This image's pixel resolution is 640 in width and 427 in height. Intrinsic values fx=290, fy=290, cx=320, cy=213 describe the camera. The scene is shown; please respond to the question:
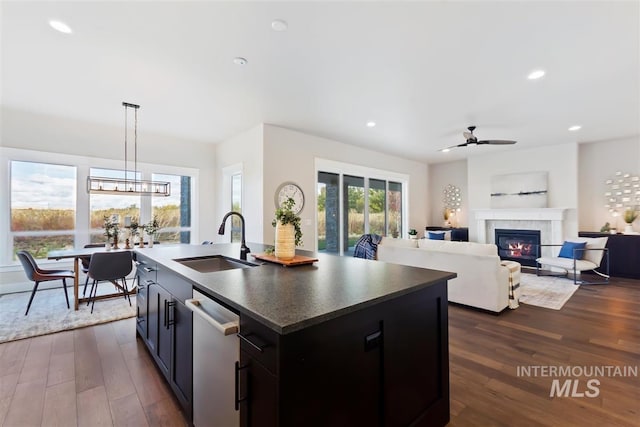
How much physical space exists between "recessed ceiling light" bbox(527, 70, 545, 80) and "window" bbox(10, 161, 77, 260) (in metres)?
6.90

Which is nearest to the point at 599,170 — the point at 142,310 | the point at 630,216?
the point at 630,216

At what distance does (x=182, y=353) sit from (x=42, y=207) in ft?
15.9

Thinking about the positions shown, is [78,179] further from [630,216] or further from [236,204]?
[630,216]

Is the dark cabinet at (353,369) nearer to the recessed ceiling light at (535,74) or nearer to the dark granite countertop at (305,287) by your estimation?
the dark granite countertop at (305,287)

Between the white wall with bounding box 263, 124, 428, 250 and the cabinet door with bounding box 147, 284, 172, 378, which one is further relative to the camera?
the white wall with bounding box 263, 124, 428, 250

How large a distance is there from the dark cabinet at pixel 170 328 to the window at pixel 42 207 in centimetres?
354

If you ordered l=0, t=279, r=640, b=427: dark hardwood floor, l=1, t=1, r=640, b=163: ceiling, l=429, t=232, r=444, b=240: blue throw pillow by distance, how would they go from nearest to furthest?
l=0, t=279, r=640, b=427: dark hardwood floor → l=1, t=1, r=640, b=163: ceiling → l=429, t=232, r=444, b=240: blue throw pillow

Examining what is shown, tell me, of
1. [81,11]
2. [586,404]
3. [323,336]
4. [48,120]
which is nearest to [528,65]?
[586,404]

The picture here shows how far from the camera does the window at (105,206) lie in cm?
520

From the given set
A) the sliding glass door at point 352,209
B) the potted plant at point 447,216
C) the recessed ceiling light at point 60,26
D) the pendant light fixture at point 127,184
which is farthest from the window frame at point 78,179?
the potted plant at point 447,216

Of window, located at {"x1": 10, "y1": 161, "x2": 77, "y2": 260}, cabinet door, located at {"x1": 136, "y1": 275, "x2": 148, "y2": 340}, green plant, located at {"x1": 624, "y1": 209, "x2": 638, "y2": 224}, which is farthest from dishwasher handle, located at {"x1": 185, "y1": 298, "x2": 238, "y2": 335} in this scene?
green plant, located at {"x1": 624, "y1": 209, "x2": 638, "y2": 224}

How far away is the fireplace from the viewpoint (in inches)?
261

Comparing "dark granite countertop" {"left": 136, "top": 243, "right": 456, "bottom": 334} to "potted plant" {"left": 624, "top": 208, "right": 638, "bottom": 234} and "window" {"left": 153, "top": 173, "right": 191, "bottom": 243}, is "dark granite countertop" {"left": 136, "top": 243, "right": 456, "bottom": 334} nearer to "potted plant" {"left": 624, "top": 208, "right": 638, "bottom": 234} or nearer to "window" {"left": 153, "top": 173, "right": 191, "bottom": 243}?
"window" {"left": 153, "top": 173, "right": 191, "bottom": 243}

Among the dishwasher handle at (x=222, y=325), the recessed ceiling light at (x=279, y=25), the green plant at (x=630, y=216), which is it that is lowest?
the dishwasher handle at (x=222, y=325)
